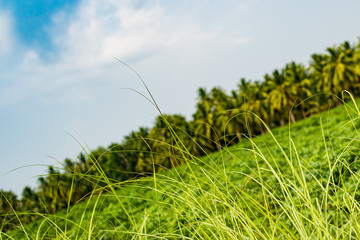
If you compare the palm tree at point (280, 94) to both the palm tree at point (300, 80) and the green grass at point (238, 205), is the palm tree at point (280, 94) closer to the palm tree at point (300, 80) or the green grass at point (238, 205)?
the palm tree at point (300, 80)

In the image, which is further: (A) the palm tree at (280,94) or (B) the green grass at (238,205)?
(A) the palm tree at (280,94)

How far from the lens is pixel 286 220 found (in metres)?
4.36

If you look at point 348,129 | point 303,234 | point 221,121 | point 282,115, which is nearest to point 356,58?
point 282,115

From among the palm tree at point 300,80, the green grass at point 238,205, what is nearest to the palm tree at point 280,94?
the palm tree at point 300,80

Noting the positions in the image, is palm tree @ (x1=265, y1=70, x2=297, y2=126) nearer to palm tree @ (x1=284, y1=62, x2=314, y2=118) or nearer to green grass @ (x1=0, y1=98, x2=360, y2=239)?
palm tree @ (x1=284, y1=62, x2=314, y2=118)

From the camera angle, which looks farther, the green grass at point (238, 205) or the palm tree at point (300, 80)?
the palm tree at point (300, 80)

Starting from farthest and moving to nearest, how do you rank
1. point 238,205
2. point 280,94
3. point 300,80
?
point 300,80
point 280,94
point 238,205

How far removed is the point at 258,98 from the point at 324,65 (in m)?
9.22

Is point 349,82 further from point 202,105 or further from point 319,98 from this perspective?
point 202,105

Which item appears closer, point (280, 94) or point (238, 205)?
point (238, 205)

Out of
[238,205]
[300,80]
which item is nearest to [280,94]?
[300,80]

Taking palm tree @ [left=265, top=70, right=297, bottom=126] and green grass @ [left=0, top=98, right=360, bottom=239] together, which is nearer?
green grass @ [left=0, top=98, right=360, bottom=239]

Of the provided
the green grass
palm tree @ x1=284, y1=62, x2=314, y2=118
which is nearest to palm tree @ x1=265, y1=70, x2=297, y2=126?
palm tree @ x1=284, y1=62, x2=314, y2=118

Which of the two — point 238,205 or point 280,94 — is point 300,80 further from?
point 238,205
